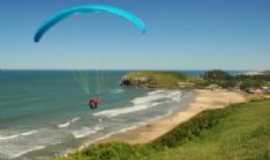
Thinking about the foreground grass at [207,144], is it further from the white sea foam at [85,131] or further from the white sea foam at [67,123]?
the white sea foam at [67,123]

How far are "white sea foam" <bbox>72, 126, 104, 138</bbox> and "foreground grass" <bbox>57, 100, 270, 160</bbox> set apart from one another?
11415 millimetres

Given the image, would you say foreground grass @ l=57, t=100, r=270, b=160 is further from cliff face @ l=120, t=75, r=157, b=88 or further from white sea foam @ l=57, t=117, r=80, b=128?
cliff face @ l=120, t=75, r=157, b=88

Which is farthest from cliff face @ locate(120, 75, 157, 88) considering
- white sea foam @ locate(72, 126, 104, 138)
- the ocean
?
white sea foam @ locate(72, 126, 104, 138)

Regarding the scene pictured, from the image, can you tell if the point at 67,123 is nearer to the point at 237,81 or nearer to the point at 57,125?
the point at 57,125

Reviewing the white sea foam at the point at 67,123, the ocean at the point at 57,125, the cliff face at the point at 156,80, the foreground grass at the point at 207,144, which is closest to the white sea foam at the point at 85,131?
the ocean at the point at 57,125

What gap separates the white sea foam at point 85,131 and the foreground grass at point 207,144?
11415 millimetres

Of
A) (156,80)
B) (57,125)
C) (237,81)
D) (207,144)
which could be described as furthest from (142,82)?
(207,144)

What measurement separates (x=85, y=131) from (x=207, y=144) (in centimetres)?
1887

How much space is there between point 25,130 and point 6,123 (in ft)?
20.2

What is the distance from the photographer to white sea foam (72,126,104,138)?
116ft

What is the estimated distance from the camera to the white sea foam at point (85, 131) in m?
35.4

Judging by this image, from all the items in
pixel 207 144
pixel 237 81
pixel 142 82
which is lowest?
pixel 142 82

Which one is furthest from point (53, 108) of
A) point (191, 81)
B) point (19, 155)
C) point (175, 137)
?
point (191, 81)

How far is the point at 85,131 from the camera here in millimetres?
37625
